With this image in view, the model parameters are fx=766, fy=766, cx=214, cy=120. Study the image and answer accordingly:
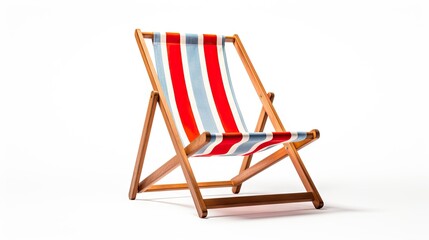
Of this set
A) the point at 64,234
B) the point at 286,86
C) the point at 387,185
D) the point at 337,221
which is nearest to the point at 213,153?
the point at 337,221

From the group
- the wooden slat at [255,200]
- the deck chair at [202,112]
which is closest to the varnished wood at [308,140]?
the deck chair at [202,112]

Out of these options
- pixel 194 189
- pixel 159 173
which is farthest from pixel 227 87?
pixel 194 189

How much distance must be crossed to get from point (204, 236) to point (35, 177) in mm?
2483

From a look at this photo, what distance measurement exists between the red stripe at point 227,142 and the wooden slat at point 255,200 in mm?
300

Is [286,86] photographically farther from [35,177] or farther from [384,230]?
[384,230]

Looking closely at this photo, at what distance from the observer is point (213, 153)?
4539 mm

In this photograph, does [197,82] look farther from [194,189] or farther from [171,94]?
[194,189]

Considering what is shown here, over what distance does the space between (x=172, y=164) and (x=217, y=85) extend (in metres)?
0.84

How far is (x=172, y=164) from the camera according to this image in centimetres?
450

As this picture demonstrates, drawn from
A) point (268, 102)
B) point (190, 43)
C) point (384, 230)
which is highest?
point (190, 43)

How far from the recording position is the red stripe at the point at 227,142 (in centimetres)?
408

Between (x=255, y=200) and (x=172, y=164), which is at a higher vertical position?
(x=172, y=164)

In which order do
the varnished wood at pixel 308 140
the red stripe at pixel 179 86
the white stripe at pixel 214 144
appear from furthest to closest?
the red stripe at pixel 179 86, the varnished wood at pixel 308 140, the white stripe at pixel 214 144

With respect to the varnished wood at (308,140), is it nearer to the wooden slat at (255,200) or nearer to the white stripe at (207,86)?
the wooden slat at (255,200)
